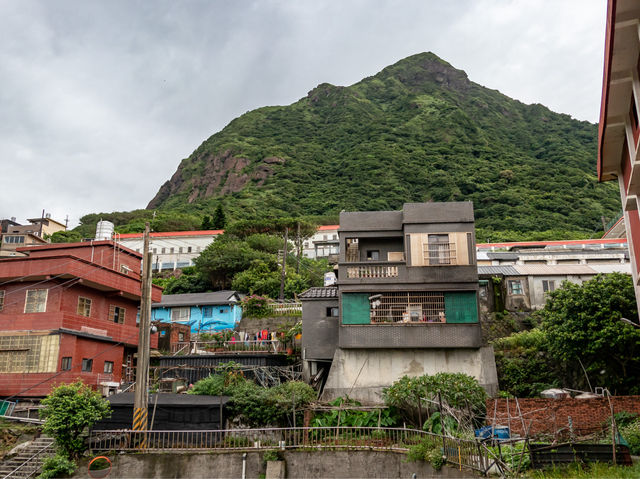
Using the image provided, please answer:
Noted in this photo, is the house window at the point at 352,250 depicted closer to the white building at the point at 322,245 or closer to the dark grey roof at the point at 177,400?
the dark grey roof at the point at 177,400

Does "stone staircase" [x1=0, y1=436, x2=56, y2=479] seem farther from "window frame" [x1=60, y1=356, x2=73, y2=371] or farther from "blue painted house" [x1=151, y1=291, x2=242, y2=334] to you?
"blue painted house" [x1=151, y1=291, x2=242, y2=334]

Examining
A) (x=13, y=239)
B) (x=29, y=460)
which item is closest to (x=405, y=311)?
(x=29, y=460)

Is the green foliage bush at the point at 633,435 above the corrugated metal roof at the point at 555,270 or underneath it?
underneath

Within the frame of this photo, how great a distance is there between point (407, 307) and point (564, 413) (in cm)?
863

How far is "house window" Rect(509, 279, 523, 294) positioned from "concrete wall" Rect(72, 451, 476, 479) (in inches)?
778

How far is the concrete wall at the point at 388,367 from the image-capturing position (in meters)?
27.2

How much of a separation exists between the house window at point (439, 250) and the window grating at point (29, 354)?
1822cm

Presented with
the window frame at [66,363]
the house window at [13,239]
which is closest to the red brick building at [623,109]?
the window frame at [66,363]

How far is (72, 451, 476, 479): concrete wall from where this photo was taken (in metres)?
21.0

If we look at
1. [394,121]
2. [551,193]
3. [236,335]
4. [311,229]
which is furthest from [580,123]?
[236,335]

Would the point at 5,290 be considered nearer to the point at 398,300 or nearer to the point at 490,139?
the point at 398,300

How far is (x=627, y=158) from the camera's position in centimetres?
1551

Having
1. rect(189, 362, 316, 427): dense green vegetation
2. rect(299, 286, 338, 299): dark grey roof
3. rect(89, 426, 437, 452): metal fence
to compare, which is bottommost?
rect(89, 426, 437, 452): metal fence

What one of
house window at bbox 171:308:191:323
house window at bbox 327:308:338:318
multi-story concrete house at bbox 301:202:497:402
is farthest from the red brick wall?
house window at bbox 171:308:191:323
